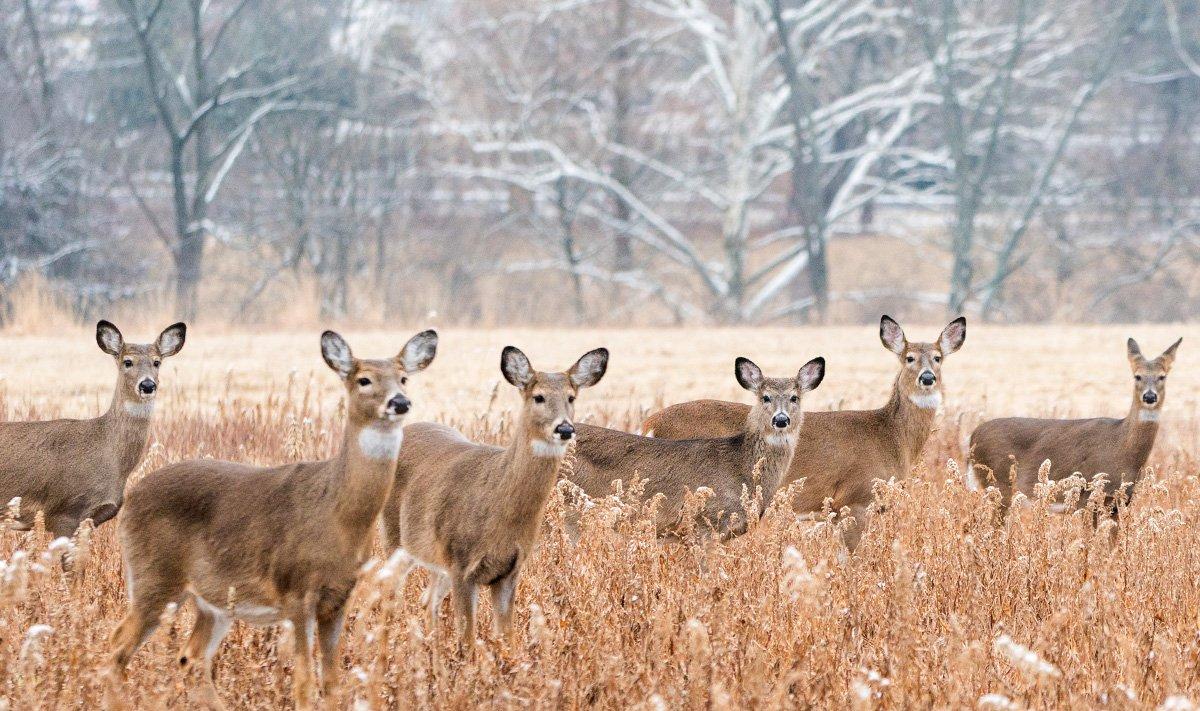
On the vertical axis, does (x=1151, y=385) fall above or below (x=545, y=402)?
above

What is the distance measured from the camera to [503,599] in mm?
5961

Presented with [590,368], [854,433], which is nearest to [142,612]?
[590,368]

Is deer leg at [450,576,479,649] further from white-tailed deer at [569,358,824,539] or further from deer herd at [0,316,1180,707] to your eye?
white-tailed deer at [569,358,824,539]

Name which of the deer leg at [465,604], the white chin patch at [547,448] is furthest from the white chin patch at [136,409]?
the white chin patch at [547,448]

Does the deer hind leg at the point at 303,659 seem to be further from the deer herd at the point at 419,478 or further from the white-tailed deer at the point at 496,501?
the white-tailed deer at the point at 496,501

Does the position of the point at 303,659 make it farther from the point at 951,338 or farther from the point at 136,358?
the point at 951,338

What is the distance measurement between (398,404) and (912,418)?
4.99 meters

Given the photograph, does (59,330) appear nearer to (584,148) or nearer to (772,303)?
(584,148)

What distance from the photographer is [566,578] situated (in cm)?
600

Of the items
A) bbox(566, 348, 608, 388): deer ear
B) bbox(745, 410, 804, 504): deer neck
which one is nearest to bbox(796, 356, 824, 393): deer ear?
bbox(745, 410, 804, 504): deer neck

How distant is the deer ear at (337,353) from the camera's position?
5.45 meters

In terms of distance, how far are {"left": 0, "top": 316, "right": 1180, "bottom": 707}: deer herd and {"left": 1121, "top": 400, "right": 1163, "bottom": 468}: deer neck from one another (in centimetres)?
1

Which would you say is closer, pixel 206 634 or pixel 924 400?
pixel 206 634

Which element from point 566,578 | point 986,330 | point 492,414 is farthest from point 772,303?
point 566,578
